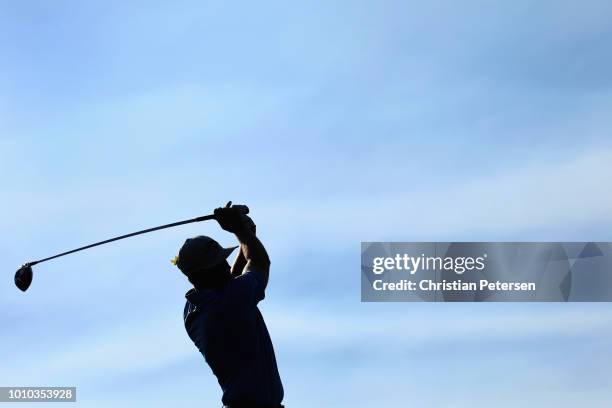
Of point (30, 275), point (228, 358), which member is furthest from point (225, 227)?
point (30, 275)

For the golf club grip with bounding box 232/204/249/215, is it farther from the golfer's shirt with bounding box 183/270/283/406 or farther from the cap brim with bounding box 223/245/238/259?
the golfer's shirt with bounding box 183/270/283/406

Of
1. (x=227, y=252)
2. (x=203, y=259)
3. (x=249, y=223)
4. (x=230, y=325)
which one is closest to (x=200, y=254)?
(x=203, y=259)

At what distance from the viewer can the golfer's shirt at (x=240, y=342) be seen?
9742 millimetres

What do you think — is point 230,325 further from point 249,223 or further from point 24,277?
point 24,277

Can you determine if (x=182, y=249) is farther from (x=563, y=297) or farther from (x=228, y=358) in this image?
(x=563, y=297)

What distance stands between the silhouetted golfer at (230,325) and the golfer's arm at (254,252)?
0.08 metres

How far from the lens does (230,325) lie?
984 cm

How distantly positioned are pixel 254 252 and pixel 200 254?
720mm

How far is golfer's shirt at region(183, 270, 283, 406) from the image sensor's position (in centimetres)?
974

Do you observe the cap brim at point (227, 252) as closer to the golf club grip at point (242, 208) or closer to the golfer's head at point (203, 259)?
the golfer's head at point (203, 259)

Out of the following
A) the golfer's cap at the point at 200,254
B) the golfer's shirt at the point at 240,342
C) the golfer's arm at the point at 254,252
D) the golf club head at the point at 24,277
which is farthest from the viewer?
the golf club head at the point at 24,277

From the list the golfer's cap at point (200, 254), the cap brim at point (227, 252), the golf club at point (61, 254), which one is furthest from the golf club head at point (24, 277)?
the cap brim at point (227, 252)

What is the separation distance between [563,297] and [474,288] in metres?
2.68

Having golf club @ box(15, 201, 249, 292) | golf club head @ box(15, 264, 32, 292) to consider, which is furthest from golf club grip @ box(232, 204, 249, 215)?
golf club head @ box(15, 264, 32, 292)
